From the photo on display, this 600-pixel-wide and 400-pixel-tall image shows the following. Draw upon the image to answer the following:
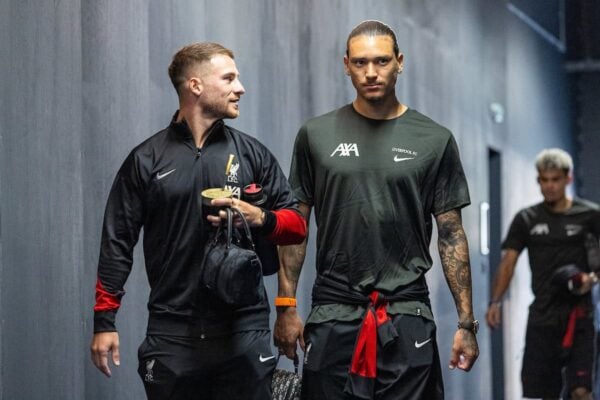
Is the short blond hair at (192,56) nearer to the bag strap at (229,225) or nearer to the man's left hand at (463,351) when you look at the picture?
the bag strap at (229,225)

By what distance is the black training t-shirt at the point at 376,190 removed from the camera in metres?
4.70

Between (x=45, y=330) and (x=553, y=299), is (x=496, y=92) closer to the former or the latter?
(x=553, y=299)

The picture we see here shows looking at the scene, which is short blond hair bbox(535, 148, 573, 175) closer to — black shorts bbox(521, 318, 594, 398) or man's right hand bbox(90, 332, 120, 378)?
black shorts bbox(521, 318, 594, 398)

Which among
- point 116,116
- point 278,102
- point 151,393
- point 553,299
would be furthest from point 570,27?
point 151,393

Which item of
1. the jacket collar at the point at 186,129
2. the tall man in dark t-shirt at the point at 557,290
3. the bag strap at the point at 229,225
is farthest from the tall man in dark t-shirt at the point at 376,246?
the tall man in dark t-shirt at the point at 557,290

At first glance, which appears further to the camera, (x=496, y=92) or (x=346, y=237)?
(x=496, y=92)

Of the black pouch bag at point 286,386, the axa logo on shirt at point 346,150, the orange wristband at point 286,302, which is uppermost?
the axa logo on shirt at point 346,150

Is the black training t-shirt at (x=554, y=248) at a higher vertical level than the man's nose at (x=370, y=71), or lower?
lower

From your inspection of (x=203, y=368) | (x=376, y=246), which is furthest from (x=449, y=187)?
(x=203, y=368)

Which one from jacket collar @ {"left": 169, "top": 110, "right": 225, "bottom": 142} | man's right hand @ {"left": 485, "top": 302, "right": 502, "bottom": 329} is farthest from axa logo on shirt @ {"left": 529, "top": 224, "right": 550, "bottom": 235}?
jacket collar @ {"left": 169, "top": 110, "right": 225, "bottom": 142}

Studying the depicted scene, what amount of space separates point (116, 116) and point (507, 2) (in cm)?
812

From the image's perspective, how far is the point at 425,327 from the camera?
4.72 meters

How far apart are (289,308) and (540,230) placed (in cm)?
402

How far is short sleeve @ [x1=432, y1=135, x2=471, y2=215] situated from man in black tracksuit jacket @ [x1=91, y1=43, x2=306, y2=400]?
658 millimetres
